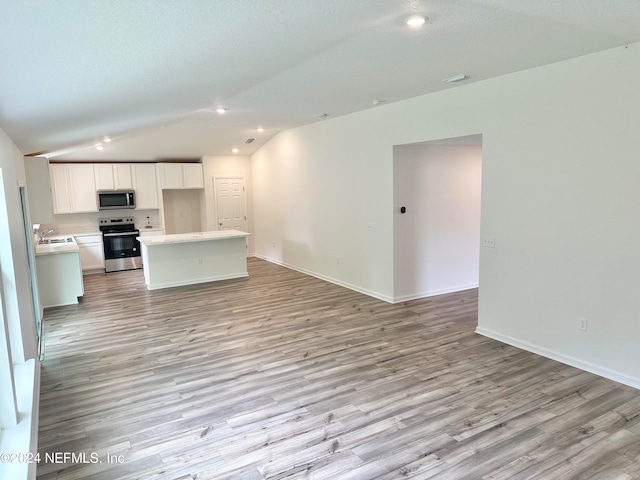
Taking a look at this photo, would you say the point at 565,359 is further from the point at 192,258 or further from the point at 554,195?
the point at 192,258

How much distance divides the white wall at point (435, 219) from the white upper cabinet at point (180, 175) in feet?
17.6

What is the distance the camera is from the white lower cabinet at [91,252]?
8.47m

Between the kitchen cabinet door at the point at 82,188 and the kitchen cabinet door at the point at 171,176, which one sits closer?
the kitchen cabinet door at the point at 82,188

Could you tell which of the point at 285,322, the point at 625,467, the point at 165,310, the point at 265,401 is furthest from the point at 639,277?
the point at 165,310

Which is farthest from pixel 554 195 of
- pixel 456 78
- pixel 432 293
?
pixel 432 293

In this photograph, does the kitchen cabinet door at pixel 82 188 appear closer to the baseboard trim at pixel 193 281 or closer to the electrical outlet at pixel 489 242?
the baseboard trim at pixel 193 281

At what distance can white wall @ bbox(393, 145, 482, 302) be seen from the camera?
588 centimetres

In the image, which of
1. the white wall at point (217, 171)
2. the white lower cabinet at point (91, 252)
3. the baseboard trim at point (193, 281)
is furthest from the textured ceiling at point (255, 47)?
the white wall at point (217, 171)

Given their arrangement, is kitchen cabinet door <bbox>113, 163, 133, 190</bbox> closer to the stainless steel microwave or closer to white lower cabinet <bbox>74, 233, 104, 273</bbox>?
the stainless steel microwave

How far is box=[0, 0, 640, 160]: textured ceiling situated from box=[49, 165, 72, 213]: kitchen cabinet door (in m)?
3.93

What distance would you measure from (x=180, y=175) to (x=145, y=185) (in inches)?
30.2

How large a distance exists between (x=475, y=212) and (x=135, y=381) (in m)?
5.23

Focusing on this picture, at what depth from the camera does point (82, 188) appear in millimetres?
8539

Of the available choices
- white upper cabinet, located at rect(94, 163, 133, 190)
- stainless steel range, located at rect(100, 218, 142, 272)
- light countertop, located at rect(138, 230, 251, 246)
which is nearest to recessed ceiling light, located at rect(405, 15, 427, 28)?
light countertop, located at rect(138, 230, 251, 246)
